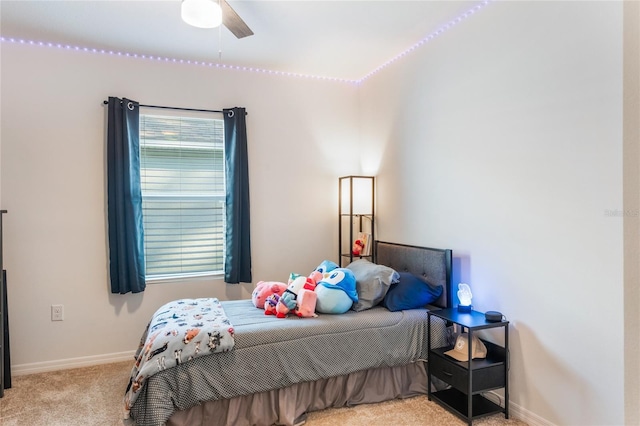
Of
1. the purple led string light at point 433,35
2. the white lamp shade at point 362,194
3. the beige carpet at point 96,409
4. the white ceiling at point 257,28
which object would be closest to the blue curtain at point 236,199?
the white ceiling at point 257,28

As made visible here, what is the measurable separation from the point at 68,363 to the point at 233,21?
291 cm

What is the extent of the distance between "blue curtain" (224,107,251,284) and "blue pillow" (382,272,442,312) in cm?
140

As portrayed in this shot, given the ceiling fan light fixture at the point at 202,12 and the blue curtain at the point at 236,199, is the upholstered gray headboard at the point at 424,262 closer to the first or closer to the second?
the blue curtain at the point at 236,199

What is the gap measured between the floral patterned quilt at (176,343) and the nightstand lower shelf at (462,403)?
1.38 m

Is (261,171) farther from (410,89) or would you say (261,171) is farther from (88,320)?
(88,320)

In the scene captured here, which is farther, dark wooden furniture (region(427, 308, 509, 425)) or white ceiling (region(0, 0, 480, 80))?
white ceiling (region(0, 0, 480, 80))

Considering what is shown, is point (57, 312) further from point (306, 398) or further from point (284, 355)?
point (306, 398)

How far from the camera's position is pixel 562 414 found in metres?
2.24

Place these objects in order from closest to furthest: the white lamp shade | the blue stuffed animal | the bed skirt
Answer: the bed skirt < the blue stuffed animal < the white lamp shade

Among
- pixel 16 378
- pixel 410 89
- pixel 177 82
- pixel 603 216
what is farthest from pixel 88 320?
pixel 603 216

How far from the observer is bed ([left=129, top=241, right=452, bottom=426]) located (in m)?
2.23

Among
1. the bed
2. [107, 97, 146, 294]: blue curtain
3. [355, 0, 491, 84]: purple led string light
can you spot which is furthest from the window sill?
[355, 0, 491, 84]: purple led string light

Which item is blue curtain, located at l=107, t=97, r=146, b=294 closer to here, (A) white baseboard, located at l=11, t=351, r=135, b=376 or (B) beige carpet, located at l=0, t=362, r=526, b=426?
(A) white baseboard, located at l=11, t=351, r=135, b=376

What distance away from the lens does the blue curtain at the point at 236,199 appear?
3.71 m
